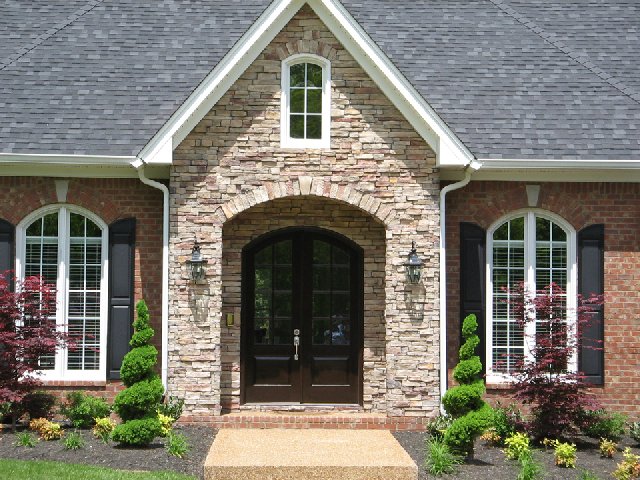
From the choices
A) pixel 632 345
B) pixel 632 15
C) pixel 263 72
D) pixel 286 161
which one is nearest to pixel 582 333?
pixel 632 345

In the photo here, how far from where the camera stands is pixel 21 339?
1280 cm

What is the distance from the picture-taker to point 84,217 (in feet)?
46.8

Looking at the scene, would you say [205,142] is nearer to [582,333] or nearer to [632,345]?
[582,333]

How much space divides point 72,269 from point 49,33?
448 cm

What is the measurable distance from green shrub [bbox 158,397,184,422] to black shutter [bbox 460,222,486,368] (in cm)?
432

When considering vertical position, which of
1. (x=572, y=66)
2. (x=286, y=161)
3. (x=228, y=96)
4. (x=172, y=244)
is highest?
(x=572, y=66)

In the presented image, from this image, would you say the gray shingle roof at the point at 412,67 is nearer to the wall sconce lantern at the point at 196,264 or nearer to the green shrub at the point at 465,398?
the wall sconce lantern at the point at 196,264

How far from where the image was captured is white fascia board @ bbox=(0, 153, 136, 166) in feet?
44.4

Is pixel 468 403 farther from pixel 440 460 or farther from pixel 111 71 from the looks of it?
pixel 111 71

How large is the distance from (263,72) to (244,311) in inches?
141

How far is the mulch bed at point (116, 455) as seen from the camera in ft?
35.7

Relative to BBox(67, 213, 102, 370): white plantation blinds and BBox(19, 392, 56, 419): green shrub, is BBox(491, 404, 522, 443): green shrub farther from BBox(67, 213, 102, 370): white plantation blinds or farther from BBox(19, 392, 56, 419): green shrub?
BBox(19, 392, 56, 419): green shrub

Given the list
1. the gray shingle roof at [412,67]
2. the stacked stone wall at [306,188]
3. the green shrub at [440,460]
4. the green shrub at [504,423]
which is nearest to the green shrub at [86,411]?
the stacked stone wall at [306,188]

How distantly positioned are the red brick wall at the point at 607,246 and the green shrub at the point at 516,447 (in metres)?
2.22
